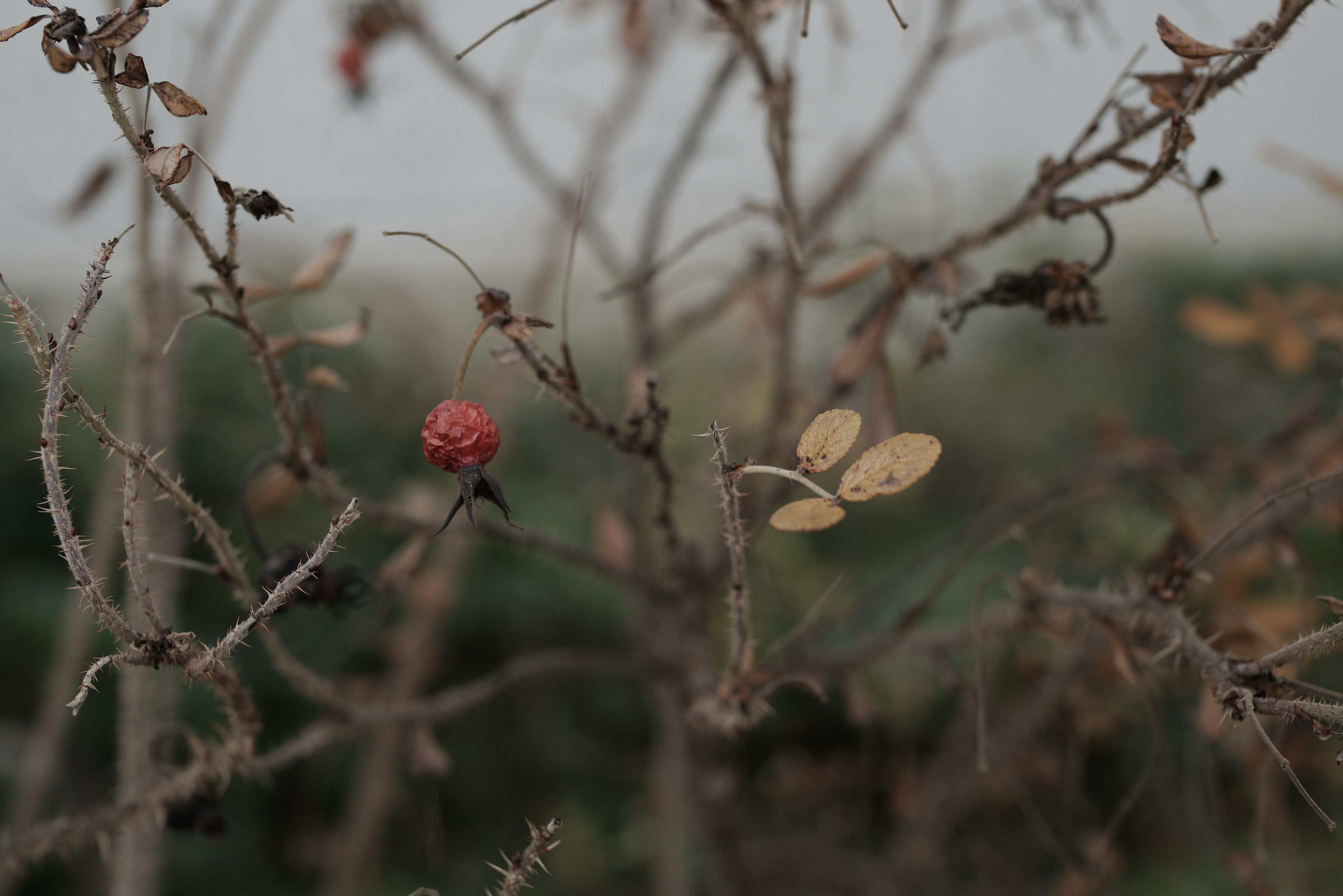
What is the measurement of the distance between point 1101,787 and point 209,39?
975 millimetres

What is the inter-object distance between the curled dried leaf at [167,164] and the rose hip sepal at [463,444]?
10 centimetres

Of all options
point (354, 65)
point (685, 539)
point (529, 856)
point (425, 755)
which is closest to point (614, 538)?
point (685, 539)

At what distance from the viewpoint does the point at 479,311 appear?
0.30 m

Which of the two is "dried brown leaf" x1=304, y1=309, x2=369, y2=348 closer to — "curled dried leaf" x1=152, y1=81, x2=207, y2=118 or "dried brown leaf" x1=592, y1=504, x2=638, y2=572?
"curled dried leaf" x1=152, y1=81, x2=207, y2=118

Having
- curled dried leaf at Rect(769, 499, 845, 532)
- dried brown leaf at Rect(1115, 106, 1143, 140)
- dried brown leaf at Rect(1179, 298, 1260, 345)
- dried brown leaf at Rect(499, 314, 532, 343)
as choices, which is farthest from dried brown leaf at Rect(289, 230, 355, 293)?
dried brown leaf at Rect(1179, 298, 1260, 345)

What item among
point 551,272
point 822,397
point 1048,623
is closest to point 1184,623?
point 1048,623

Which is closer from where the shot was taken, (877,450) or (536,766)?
(877,450)

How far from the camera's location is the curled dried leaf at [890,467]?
0.24m

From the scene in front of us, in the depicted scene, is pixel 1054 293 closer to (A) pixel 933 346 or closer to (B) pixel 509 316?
(A) pixel 933 346

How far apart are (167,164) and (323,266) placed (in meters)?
0.11

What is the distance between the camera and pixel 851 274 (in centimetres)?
37

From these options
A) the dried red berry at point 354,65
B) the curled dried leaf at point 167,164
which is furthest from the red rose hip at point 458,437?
the dried red berry at point 354,65

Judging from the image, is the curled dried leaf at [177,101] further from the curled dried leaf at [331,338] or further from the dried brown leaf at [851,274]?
the dried brown leaf at [851,274]

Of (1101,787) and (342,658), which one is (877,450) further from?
(1101,787)
